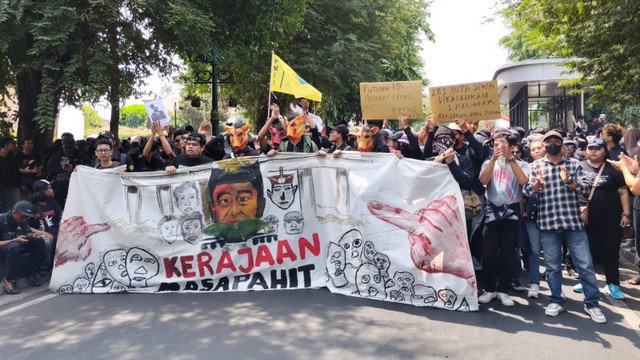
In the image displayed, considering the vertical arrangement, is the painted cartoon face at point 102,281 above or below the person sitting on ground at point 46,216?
below

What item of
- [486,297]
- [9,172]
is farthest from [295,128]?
[9,172]

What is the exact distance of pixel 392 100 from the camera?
6863mm

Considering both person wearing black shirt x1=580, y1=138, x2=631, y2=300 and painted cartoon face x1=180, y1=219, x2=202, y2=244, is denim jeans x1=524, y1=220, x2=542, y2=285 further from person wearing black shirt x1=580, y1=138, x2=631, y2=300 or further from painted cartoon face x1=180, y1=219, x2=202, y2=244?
painted cartoon face x1=180, y1=219, x2=202, y2=244

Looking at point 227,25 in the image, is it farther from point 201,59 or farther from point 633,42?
point 633,42

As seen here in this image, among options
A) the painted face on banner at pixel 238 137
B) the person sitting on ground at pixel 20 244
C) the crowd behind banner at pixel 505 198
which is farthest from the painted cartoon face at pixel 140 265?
the painted face on banner at pixel 238 137

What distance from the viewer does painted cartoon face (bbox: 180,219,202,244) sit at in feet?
21.2

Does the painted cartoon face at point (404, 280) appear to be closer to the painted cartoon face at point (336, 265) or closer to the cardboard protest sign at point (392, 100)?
the painted cartoon face at point (336, 265)

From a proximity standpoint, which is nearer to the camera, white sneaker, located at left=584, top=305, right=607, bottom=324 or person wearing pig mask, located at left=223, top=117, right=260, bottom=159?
white sneaker, located at left=584, top=305, right=607, bottom=324

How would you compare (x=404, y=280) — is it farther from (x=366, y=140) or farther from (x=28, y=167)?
(x=28, y=167)

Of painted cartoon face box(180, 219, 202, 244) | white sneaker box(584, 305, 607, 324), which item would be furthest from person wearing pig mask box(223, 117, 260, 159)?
white sneaker box(584, 305, 607, 324)

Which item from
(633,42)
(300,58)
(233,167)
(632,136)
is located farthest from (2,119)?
(633,42)

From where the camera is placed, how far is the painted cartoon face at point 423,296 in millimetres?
5583

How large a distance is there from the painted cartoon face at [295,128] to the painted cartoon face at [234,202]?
40.3 inches

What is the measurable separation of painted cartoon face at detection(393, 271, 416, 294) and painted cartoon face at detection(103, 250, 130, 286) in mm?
3134
